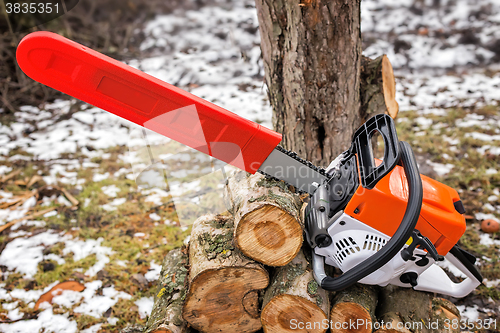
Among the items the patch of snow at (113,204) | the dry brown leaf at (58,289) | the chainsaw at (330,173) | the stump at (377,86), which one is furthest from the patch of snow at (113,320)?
the stump at (377,86)

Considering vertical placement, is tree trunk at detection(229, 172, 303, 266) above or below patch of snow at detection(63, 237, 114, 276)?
above

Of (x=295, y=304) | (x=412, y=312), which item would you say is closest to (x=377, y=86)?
(x=412, y=312)

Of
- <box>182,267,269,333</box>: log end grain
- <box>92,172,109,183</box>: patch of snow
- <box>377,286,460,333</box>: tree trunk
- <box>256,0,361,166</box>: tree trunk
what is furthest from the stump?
<box>92,172,109,183</box>: patch of snow

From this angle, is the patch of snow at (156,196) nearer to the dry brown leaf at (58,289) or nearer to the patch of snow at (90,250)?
the patch of snow at (90,250)

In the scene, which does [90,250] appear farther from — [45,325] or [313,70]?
[313,70]

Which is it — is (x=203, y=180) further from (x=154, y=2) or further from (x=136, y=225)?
(x=154, y=2)

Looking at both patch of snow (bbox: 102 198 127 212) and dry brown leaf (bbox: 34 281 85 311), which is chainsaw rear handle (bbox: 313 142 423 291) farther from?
patch of snow (bbox: 102 198 127 212)

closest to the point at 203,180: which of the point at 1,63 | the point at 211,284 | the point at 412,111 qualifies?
the point at 211,284

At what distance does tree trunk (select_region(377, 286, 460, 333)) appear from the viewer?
74.2 inches

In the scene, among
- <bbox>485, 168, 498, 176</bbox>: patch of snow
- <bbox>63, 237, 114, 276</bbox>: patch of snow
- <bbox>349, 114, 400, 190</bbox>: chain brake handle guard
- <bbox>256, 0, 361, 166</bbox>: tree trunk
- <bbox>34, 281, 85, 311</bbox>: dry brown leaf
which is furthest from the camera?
<bbox>485, 168, 498, 176</bbox>: patch of snow

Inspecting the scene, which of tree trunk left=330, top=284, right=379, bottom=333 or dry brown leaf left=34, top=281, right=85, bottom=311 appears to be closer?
tree trunk left=330, top=284, right=379, bottom=333

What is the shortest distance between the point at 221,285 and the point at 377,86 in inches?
75.9

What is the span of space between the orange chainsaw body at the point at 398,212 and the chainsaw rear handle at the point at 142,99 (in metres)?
0.56

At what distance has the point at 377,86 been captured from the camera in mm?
2549
